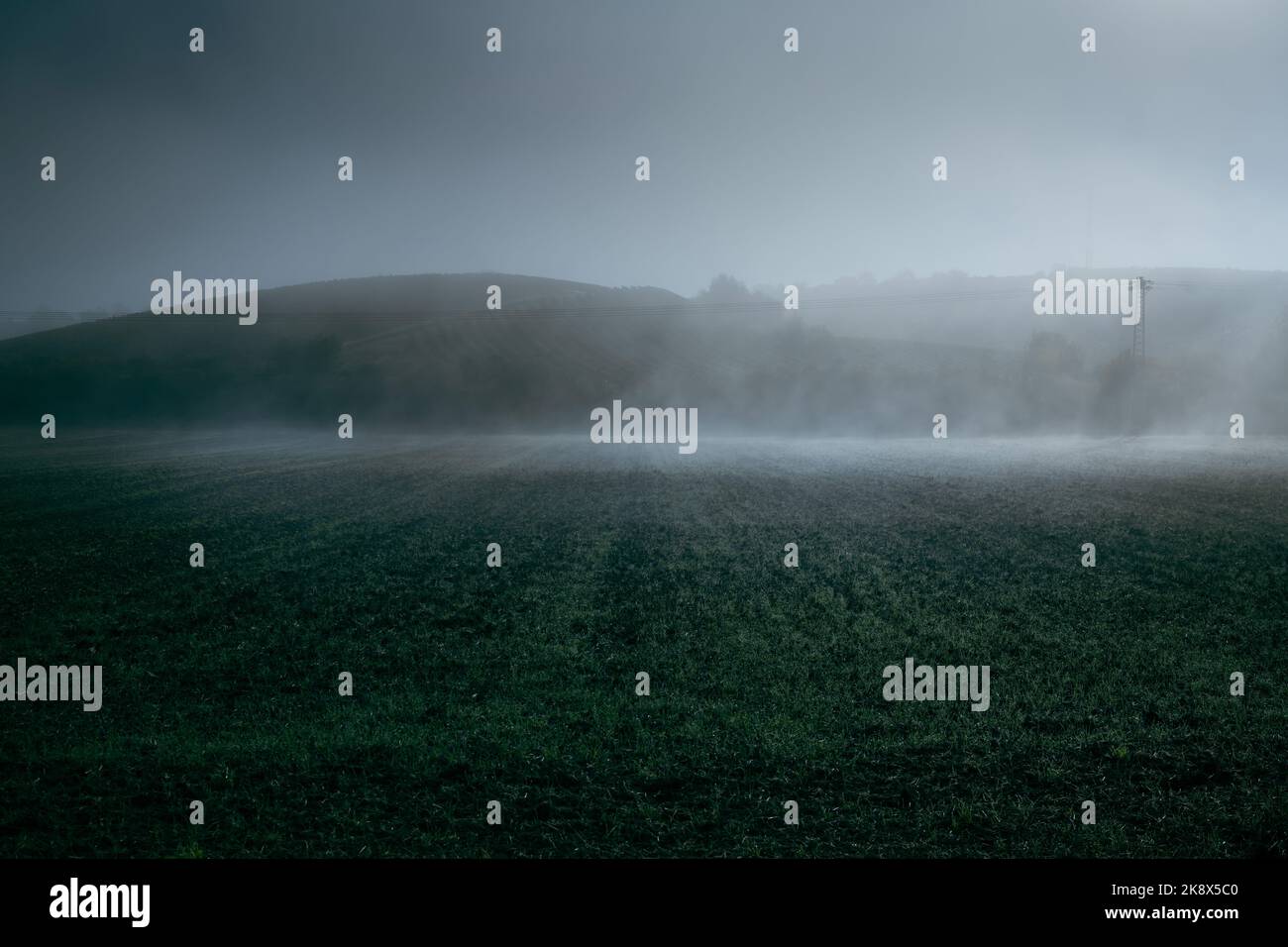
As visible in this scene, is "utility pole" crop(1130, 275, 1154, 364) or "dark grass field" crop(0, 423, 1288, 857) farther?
"utility pole" crop(1130, 275, 1154, 364)

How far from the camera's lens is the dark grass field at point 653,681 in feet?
24.6

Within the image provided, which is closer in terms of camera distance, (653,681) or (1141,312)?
(653,681)

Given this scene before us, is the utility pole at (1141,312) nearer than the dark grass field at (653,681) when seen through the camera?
No

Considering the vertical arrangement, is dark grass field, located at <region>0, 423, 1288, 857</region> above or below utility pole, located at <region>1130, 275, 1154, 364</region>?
below

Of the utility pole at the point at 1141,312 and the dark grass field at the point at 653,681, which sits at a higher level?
the utility pole at the point at 1141,312

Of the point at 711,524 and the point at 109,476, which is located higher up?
the point at 109,476

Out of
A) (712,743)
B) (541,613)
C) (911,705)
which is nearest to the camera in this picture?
(712,743)

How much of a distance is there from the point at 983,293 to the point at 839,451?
401ft

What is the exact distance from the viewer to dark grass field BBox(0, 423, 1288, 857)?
7488mm

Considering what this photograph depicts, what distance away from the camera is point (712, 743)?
9156mm

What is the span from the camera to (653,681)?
11.2m

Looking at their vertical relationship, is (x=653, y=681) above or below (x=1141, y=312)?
below
